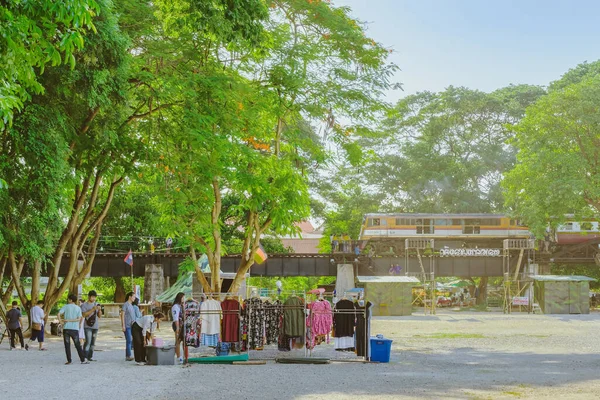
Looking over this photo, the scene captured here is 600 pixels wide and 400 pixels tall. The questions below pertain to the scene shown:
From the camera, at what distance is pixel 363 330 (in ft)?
63.0

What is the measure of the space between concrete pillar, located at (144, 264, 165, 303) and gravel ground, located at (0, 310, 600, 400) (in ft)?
86.2

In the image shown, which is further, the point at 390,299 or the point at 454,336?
the point at 390,299

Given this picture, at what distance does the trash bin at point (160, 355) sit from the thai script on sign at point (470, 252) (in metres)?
41.9

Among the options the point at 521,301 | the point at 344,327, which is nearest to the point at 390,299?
the point at 521,301

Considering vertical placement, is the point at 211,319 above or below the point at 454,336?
above

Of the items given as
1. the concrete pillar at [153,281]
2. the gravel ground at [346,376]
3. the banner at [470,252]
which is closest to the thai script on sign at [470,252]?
the banner at [470,252]

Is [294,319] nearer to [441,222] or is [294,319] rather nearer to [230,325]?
Result: [230,325]

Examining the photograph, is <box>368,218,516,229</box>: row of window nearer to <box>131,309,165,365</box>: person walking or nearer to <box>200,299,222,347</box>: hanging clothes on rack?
<box>200,299,222,347</box>: hanging clothes on rack

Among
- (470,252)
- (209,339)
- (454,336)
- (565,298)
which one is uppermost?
(470,252)

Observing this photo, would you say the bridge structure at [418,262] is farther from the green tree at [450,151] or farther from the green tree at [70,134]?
the green tree at [70,134]

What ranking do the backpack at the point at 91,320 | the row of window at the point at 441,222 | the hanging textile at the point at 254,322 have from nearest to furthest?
the backpack at the point at 91,320, the hanging textile at the point at 254,322, the row of window at the point at 441,222

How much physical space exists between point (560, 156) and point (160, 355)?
3582 cm

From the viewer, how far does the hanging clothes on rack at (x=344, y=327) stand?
773 inches

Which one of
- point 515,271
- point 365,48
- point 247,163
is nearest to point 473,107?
point 515,271
